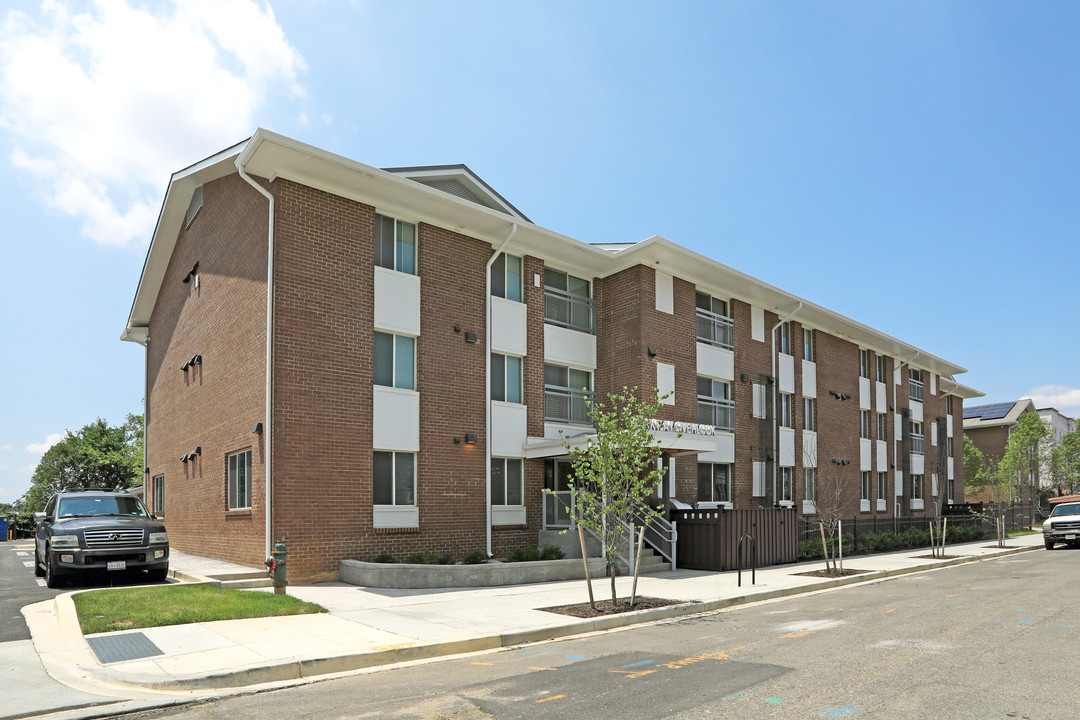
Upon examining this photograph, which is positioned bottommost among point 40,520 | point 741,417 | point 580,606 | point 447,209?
point 580,606

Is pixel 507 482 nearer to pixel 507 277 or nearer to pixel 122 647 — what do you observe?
pixel 507 277

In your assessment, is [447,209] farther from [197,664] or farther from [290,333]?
[197,664]

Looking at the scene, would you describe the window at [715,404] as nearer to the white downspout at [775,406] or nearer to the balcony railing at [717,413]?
the balcony railing at [717,413]

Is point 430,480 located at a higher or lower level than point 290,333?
lower

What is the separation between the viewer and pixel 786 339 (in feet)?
98.6

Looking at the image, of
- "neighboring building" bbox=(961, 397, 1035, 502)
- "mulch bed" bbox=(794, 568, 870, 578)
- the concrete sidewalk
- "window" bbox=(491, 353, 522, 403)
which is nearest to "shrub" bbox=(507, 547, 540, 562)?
the concrete sidewalk

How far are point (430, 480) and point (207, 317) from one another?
7722 millimetres

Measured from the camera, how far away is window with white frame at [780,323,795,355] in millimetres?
29761

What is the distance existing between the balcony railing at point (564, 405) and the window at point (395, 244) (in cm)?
534

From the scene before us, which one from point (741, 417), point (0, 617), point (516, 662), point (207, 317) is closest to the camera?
point (516, 662)

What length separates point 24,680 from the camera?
789 cm

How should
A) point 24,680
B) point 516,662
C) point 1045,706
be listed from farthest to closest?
1. point 516,662
2. point 24,680
3. point 1045,706

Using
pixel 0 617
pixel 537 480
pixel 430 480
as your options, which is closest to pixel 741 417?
pixel 537 480

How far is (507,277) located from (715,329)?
26.8 ft
